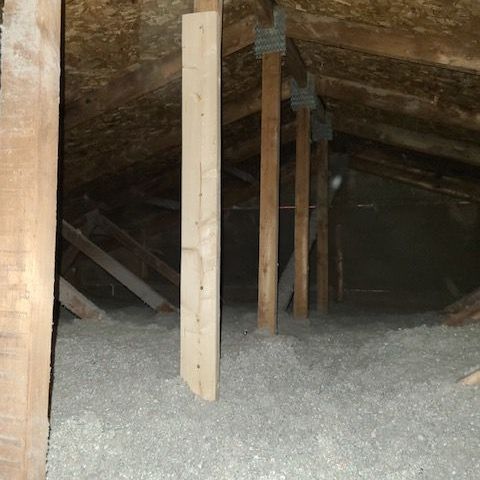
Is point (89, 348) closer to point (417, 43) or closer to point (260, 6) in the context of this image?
point (260, 6)

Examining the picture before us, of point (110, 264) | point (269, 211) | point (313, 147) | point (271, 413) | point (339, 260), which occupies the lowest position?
point (339, 260)

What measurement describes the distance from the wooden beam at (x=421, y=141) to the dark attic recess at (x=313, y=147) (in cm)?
2

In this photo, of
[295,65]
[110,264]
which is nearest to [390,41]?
[295,65]

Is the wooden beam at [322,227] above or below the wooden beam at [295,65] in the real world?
below

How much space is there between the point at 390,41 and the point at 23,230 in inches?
129

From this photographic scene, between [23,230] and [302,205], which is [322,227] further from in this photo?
[23,230]

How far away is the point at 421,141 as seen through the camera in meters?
5.96

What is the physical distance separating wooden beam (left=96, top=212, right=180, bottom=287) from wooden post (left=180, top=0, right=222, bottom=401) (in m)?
4.42

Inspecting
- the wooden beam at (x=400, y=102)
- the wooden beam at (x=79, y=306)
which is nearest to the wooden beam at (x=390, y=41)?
the wooden beam at (x=400, y=102)

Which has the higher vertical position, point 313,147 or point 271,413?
point 271,413

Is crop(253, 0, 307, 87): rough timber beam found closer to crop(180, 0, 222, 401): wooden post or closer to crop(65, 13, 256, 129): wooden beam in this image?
crop(65, 13, 256, 129): wooden beam

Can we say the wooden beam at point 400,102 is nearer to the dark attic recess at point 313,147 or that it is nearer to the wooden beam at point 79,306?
the dark attic recess at point 313,147

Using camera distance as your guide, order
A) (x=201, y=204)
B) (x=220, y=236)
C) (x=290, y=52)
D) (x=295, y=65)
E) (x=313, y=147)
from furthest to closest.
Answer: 1. (x=313, y=147)
2. (x=295, y=65)
3. (x=290, y=52)
4. (x=220, y=236)
5. (x=201, y=204)

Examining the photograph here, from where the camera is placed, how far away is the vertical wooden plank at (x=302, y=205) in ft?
18.0
